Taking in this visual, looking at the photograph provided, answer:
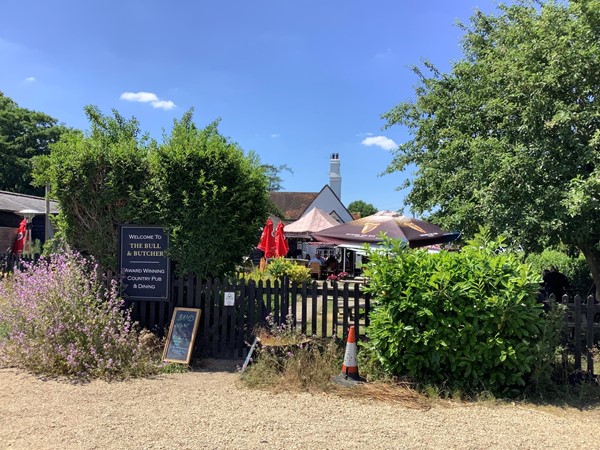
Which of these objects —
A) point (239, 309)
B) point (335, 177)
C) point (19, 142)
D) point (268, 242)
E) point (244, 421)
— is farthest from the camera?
point (335, 177)

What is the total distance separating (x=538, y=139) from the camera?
6879 millimetres

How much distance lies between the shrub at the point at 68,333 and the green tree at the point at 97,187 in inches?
29.0

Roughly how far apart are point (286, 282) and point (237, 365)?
1.34 meters

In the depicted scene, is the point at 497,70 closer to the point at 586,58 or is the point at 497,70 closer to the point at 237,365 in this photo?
the point at 586,58

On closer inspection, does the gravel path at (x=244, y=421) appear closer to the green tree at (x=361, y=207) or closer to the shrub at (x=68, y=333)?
the shrub at (x=68, y=333)

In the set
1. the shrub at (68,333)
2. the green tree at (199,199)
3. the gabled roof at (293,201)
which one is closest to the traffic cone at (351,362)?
the green tree at (199,199)

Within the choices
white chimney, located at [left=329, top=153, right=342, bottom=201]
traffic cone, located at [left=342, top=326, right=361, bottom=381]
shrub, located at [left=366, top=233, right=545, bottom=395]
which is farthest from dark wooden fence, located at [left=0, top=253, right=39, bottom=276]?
white chimney, located at [left=329, top=153, right=342, bottom=201]

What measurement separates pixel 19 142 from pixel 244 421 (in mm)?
44234

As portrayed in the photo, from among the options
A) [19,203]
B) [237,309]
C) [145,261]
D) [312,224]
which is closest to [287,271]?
[312,224]

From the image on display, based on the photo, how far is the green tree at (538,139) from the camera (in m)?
6.43

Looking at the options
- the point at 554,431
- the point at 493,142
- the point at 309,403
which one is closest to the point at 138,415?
the point at 309,403

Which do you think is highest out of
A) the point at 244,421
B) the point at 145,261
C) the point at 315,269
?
the point at 145,261

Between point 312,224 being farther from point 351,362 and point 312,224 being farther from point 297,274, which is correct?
point 351,362

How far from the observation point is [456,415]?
4.62 metres
